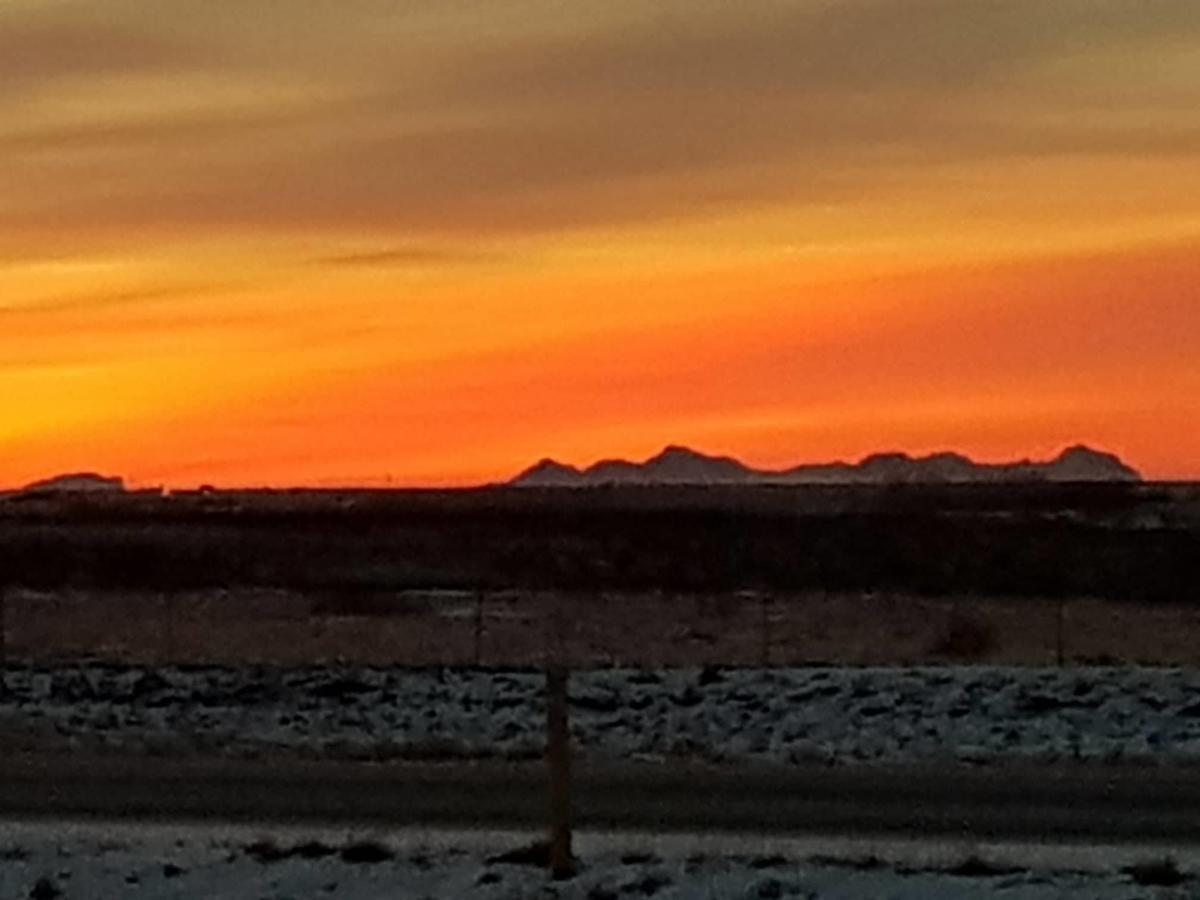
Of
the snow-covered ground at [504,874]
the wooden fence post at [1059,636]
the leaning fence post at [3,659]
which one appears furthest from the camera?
the wooden fence post at [1059,636]

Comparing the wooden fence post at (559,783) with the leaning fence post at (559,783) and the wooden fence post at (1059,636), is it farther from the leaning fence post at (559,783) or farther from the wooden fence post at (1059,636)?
the wooden fence post at (1059,636)

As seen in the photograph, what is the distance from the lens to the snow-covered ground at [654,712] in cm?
2389

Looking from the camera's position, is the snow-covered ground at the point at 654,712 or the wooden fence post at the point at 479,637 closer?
the snow-covered ground at the point at 654,712

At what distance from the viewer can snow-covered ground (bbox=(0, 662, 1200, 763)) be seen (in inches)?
941

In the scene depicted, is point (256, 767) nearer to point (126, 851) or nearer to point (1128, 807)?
point (126, 851)

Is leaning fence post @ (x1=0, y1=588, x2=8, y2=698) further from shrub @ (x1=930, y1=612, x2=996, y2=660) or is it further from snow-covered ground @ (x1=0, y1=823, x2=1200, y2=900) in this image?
snow-covered ground @ (x1=0, y1=823, x2=1200, y2=900)

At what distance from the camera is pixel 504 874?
48.6 feet

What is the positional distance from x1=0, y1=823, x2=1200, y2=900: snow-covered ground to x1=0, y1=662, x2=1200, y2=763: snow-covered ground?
7294 millimetres

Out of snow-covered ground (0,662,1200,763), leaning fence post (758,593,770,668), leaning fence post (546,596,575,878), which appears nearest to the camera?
leaning fence post (546,596,575,878)

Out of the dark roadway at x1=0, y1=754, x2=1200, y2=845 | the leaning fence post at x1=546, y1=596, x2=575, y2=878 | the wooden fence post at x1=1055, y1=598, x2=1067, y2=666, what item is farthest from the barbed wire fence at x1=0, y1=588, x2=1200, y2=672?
the leaning fence post at x1=546, y1=596, x2=575, y2=878

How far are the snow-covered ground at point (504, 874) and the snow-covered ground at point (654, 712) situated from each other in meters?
7.29

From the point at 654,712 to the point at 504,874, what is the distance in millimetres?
11788

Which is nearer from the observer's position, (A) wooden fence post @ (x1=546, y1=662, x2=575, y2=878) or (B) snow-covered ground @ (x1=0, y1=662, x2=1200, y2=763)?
(A) wooden fence post @ (x1=546, y1=662, x2=575, y2=878)

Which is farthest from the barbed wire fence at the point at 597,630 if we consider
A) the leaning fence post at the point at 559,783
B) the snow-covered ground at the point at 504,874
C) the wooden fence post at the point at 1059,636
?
the leaning fence post at the point at 559,783
